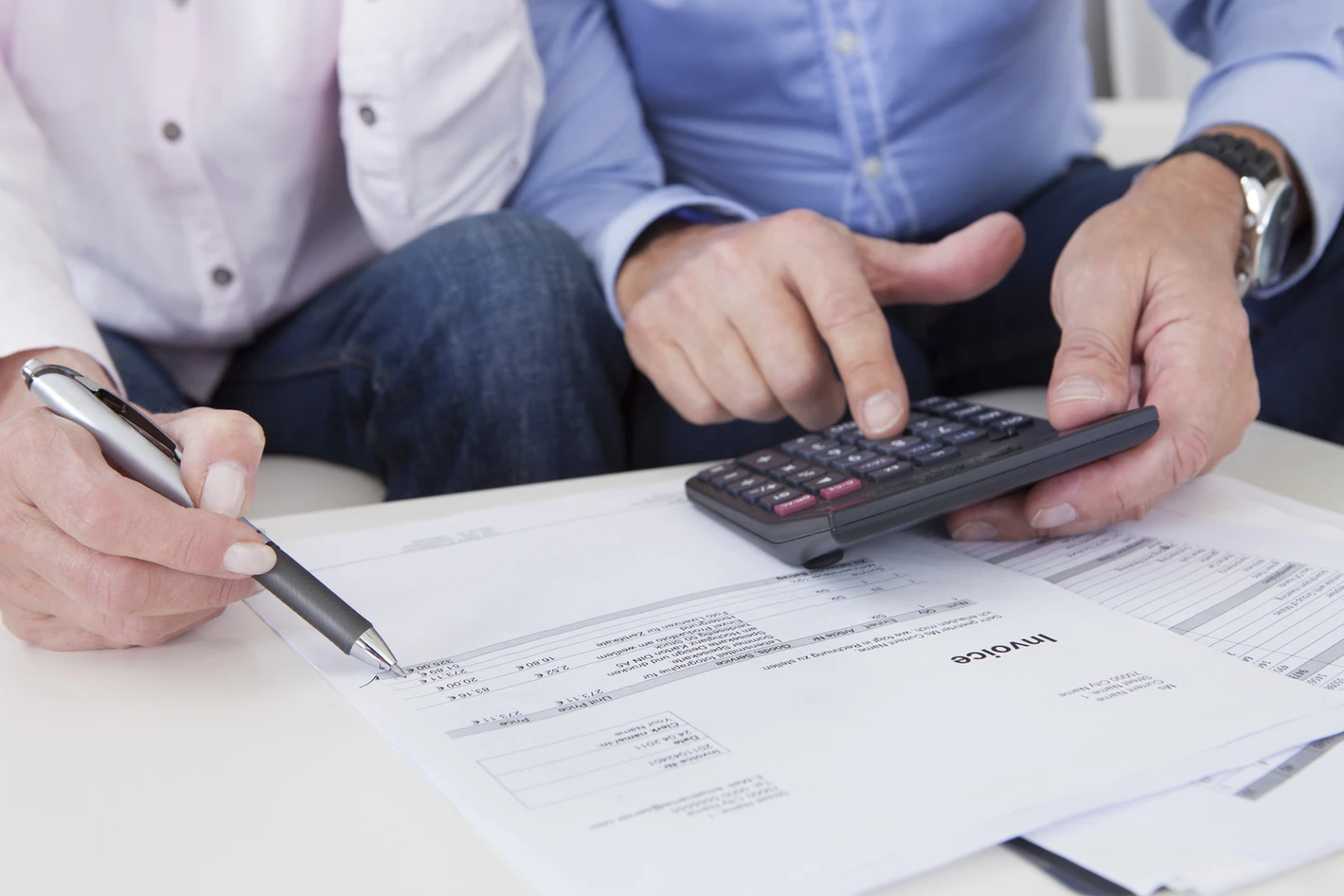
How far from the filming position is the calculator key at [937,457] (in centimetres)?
39

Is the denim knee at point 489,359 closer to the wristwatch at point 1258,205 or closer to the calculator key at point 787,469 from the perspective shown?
the calculator key at point 787,469

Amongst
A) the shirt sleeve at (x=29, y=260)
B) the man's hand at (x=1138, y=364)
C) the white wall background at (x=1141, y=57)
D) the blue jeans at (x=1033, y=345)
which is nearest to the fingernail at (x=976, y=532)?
the man's hand at (x=1138, y=364)

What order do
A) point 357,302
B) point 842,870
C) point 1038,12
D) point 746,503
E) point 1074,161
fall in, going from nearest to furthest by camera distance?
1. point 842,870
2. point 746,503
3. point 357,302
4. point 1038,12
5. point 1074,161

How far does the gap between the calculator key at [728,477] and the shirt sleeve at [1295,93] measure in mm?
357

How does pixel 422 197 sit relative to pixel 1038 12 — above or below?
below

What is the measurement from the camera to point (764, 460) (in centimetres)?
45

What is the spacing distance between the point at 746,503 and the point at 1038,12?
525 mm

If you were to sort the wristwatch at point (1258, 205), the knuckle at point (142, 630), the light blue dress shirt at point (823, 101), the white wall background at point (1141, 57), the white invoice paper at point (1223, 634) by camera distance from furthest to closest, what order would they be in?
the white wall background at point (1141, 57) < the light blue dress shirt at point (823, 101) < the wristwatch at point (1258, 205) < the knuckle at point (142, 630) < the white invoice paper at point (1223, 634)

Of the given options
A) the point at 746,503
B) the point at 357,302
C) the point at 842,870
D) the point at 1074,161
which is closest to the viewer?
the point at 842,870

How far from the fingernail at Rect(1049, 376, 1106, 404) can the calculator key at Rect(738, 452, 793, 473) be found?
11cm

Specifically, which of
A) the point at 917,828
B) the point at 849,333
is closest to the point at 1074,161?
the point at 849,333

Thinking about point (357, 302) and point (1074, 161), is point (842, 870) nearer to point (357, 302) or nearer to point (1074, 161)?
point (357, 302)

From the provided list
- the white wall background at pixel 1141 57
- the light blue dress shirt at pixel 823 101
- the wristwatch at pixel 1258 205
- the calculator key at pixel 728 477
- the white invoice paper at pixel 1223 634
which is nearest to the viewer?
the white invoice paper at pixel 1223 634

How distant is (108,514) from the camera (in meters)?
0.30
